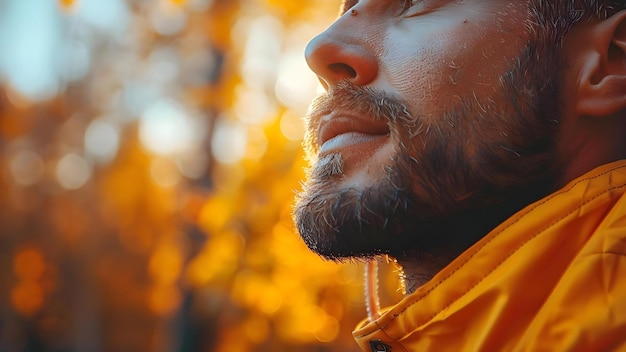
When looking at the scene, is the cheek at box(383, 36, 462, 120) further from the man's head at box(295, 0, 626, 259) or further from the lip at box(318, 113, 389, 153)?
the lip at box(318, 113, 389, 153)

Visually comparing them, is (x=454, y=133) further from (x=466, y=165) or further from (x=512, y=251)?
(x=512, y=251)

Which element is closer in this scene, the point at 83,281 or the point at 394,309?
the point at 394,309

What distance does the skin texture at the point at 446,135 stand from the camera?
63.7 inches

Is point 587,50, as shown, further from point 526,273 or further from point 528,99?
point 526,273

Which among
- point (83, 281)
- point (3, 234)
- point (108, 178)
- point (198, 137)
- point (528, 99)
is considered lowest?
point (83, 281)

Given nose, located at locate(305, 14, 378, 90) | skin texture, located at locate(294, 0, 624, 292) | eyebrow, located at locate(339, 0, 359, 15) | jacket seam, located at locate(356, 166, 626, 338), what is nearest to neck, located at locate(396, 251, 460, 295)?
skin texture, located at locate(294, 0, 624, 292)

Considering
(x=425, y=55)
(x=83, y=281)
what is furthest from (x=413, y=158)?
(x=83, y=281)

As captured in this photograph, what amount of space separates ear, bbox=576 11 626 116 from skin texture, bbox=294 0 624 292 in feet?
0.06

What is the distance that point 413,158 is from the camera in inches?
64.0

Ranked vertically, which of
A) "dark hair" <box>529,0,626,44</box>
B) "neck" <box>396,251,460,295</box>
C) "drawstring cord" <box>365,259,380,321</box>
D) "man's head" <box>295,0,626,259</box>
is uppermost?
"dark hair" <box>529,0,626,44</box>

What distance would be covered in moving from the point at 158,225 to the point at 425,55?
20.4 m

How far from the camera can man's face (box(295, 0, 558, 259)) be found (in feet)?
5.31

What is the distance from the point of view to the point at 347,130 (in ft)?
5.71

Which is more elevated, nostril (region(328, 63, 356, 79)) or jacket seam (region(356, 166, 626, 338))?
nostril (region(328, 63, 356, 79))
